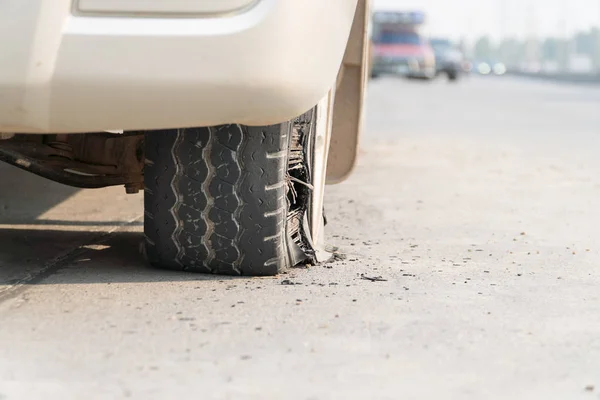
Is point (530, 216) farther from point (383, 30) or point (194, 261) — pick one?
point (383, 30)

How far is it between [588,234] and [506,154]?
186 inches

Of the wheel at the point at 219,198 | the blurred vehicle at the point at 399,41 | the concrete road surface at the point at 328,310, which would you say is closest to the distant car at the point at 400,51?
the blurred vehicle at the point at 399,41

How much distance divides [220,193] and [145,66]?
25.8 inches

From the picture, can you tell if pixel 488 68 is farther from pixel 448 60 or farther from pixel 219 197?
pixel 219 197

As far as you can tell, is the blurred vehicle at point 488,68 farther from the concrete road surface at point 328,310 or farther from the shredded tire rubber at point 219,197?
the shredded tire rubber at point 219,197

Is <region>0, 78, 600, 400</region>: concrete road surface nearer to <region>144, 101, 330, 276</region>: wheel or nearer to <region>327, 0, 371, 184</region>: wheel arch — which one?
<region>144, 101, 330, 276</region>: wheel

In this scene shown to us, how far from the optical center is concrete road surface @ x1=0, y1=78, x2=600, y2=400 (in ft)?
8.42

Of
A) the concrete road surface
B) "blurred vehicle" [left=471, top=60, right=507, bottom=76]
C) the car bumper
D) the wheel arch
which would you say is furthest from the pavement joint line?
"blurred vehicle" [left=471, top=60, right=507, bottom=76]

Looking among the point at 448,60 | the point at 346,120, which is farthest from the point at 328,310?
the point at 448,60

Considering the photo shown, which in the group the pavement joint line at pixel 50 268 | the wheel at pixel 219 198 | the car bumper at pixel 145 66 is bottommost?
the pavement joint line at pixel 50 268

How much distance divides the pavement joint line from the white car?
1.13 ft

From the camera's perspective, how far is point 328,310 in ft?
10.8

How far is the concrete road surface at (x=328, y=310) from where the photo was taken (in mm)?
2566

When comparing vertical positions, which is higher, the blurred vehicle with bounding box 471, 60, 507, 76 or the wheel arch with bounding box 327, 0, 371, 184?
the wheel arch with bounding box 327, 0, 371, 184
